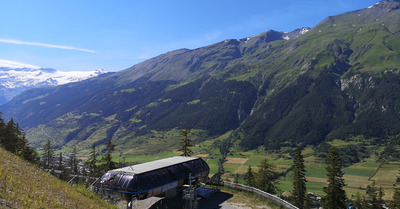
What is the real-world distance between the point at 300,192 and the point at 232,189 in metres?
34.4

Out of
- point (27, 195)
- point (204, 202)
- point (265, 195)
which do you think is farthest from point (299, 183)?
point (27, 195)

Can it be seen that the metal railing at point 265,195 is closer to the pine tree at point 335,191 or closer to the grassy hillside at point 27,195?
the grassy hillside at point 27,195

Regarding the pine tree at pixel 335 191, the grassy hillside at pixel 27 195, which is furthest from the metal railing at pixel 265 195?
the pine tree at pixel 335 191

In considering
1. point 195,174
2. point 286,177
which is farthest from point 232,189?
point 286,177

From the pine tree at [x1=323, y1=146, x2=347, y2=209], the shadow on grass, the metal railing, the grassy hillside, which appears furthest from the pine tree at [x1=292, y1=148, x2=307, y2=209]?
the grassy hillside

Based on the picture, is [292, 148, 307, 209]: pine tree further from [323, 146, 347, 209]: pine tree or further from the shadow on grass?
the shadow on grass

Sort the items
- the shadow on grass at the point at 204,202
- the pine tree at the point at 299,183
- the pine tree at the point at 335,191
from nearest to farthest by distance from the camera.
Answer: the shadow on grass at the point at 204,202
the pine tree at the point at 335,191
the pine tree at the point at 299,183

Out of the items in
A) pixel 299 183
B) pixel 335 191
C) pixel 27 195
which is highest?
pixel 27 195

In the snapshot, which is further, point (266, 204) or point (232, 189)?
point (232, 189)

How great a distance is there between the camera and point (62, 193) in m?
16.0

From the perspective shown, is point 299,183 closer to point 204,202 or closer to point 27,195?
point 204,202

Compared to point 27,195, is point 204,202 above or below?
below

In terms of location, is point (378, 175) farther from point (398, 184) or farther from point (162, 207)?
point (162, 207)

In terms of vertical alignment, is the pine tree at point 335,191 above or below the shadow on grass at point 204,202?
below
